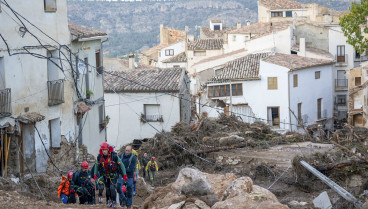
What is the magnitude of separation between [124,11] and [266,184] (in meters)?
154

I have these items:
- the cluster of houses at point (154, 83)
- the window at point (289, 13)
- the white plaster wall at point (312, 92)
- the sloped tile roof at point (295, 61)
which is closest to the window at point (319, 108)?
the cluster of houses at point (154, 83)

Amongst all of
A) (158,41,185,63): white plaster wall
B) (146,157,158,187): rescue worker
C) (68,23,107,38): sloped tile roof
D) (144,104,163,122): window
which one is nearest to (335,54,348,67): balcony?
(158,41,185,63): white plaster wall

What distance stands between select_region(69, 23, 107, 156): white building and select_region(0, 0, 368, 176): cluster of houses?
0.16ft

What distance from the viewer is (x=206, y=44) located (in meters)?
66.8

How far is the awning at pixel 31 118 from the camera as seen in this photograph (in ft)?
72.8

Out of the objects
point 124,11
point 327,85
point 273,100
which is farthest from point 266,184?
point 124,11

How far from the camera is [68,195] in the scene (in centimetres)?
1631

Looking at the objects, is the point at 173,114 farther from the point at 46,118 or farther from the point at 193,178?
the point at 193,178

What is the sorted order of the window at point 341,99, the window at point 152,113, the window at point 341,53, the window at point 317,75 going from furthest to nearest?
1. the window at point 341,53
2. the window at point 341,99
3. the window at point 317,75
4. the window at point 152,113

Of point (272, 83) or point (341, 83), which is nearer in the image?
point (272, 83)

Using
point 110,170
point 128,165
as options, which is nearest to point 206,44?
point 128,165

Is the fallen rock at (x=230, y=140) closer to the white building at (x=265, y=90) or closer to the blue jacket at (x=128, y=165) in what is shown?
the blue jacket at (x=128, y=165)

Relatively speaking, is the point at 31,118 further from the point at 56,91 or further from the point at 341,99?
the point at 341,99

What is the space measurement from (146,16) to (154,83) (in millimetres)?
135254
